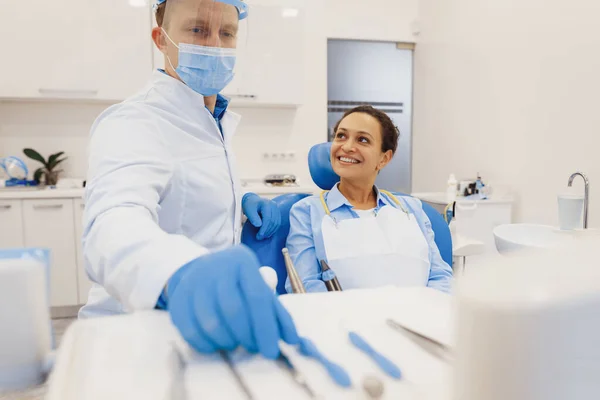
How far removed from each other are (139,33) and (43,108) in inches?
39.0

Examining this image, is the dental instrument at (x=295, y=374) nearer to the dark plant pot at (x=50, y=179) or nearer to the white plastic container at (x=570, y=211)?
the white plastic container at (x=570, y=211)

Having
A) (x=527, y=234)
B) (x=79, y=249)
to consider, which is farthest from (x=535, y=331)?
(x=79, y=249)

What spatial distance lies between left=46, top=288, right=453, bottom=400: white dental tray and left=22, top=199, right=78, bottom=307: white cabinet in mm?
2685

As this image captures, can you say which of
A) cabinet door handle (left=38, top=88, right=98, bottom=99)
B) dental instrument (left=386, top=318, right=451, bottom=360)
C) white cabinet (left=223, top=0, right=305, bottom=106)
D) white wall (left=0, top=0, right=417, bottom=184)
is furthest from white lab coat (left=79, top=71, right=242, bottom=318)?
white wall (left=0, top=0, right=417, bottom=184)

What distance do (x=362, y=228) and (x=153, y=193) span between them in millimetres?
904

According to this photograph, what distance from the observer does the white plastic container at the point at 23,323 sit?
1.23 ft

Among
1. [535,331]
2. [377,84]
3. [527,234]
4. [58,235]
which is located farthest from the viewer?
[377,84]

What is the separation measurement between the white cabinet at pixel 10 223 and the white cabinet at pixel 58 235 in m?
0.03

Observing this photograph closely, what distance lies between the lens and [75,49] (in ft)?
9.72

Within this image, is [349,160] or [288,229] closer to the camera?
[288,229]

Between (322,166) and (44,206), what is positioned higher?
(322,166)

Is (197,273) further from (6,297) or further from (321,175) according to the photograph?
(321,175)

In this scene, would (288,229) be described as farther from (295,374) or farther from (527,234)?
(527,234)

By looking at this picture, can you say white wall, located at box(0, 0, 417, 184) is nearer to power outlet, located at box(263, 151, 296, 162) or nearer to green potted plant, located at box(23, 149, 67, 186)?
power outlet, located at box(263, 151, 296, 162)
